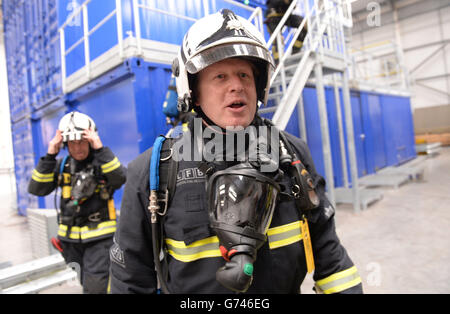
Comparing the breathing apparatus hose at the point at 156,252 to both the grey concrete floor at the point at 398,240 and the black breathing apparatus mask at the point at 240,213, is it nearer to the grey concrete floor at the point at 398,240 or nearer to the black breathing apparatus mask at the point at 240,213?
the black breathing apparatus mask at the point at 240,213

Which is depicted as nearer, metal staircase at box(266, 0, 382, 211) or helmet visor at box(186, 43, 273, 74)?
helmet visor at box(186, 43, 273, 74)

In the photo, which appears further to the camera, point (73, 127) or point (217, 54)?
point (73, 127)

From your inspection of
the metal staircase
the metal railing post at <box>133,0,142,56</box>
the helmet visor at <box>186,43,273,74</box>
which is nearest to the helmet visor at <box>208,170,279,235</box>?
the helmet visor at <box>186,43,273,74</box>

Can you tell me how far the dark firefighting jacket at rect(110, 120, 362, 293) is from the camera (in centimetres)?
92

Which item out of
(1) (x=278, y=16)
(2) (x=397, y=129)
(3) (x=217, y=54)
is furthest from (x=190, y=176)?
(2) (x=397, y=129)

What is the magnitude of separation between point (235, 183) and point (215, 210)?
11 cm

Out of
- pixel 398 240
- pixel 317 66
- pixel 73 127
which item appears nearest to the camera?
pixel 73 127

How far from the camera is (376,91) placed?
30.3ft

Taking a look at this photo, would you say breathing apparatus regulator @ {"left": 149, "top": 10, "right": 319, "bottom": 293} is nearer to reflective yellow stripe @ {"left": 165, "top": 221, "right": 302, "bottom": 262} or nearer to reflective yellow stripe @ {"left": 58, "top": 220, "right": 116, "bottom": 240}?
reflective yellow stripe @ {"left": 165, "top": 221, "right": 302, "bottom": 262}

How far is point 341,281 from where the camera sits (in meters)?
1.02

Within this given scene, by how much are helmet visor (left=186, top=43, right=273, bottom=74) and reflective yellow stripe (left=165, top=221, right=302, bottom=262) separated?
614 millimetres

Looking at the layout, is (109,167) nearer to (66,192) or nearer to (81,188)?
(81,188)

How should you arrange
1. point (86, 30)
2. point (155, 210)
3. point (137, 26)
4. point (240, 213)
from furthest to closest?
point (86, 30)
point (137, 26)
point (155, 210)
point (240, 213)
